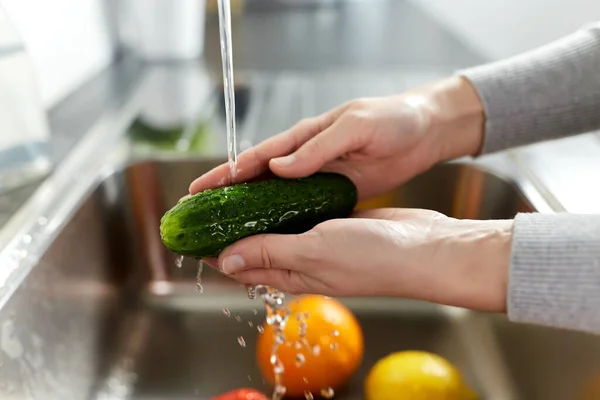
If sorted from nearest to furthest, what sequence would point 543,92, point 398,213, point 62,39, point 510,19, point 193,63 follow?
1. point 398,213
2. point 543,92
3. point 62,39
4. point 193,63
5. point 510,19

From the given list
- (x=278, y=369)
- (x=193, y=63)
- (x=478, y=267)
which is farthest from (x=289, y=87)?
(x=478, y=267)

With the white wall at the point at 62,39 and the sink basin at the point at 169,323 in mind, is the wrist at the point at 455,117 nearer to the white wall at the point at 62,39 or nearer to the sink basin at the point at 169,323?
the sink basin at the point at 169,323

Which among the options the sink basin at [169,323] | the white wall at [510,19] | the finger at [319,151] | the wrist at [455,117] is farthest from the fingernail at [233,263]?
the white wall at [510,19]

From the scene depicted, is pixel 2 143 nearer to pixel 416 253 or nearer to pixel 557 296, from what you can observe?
pixel 416 253

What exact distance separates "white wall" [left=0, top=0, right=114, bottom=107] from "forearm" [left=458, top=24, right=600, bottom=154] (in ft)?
2.13

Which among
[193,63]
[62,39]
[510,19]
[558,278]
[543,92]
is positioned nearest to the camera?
[558,278]

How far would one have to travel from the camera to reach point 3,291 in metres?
0.59

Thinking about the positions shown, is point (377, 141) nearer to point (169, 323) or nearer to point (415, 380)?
point (415, 380)

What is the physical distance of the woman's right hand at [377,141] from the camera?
648 millimetres

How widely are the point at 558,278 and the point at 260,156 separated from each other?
33cm

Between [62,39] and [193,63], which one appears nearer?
[62,39]

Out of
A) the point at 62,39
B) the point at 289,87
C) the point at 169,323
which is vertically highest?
the point at 62,39

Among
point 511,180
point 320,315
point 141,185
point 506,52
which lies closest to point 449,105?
point 511,180

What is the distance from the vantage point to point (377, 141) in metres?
0.71
